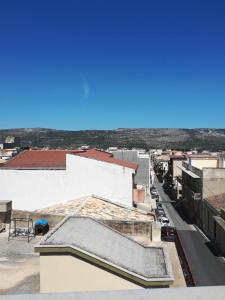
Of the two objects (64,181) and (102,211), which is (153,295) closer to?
(102,211)

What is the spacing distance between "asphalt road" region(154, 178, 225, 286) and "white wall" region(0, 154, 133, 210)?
8.69 m

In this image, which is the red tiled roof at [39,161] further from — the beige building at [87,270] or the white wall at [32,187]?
the beige building at [87,270]

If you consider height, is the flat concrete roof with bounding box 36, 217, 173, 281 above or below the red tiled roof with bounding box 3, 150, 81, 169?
below

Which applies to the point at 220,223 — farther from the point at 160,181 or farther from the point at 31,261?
the point at 160,181

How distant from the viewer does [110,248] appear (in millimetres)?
9141

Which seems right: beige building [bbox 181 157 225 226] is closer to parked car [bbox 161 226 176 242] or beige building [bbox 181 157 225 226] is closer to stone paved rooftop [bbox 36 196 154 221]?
parked car [bbox 161 226 176 242]

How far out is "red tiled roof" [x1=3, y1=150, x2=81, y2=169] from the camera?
31.0 m

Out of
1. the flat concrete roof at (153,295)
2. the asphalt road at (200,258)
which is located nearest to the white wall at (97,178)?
the asphalt road at (200,258)

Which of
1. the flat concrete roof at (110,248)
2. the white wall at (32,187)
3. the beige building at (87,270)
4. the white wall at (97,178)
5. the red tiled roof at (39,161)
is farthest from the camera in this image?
the red tiled roof at (39,161)

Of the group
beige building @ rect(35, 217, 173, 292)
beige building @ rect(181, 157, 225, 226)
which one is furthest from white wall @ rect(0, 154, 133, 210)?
beige building @ rect(181, 157, 225, 226)

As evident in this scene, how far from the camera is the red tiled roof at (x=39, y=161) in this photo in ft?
102

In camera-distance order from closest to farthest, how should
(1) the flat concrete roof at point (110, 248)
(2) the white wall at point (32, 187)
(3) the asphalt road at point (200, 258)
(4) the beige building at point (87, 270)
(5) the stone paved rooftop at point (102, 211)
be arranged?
(4) the beige building at point (87, 270)
(1) the flat concrete roof at point (110, 248)
(5) the stone paved rooftop at point (102, 211)
(2) the white wall at point (32, 187)
(3) the asphalt road at point (200, 258)

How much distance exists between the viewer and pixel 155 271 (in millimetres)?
8703

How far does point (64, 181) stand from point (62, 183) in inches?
7.9
